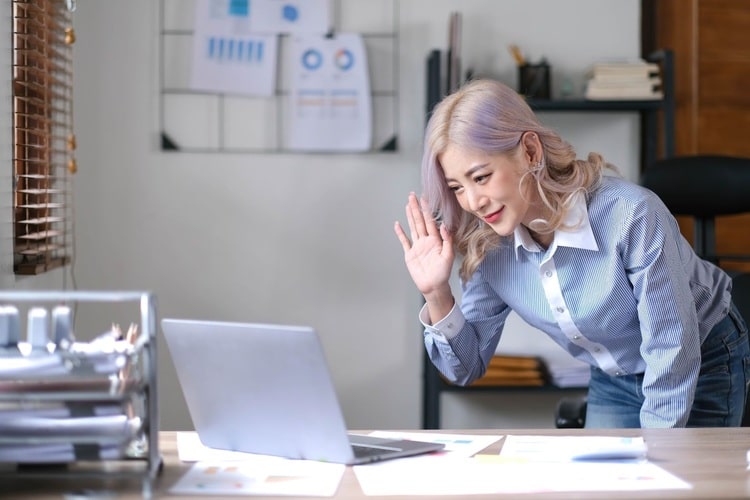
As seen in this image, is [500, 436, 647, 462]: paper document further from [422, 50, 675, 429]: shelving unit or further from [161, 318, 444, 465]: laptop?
[422, 50, 675, 429]: shelving unit

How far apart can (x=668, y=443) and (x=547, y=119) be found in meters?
2.15

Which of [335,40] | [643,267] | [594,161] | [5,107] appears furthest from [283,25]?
[643,267]

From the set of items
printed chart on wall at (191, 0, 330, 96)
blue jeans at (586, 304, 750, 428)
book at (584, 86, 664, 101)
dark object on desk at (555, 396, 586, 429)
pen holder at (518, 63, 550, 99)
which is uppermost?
printed chart on wall at (191, 0, 330, 96)

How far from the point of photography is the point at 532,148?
2.00 m

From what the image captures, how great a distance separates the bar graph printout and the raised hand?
1624 millimetres

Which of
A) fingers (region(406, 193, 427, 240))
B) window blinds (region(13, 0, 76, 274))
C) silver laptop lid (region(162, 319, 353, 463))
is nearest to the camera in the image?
silver laptop lid (region(162, 319, 353, 463))

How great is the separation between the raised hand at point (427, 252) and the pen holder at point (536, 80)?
5.04 feet

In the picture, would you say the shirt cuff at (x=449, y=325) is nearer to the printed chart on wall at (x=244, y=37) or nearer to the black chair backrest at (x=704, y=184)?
the black chair backrest at (x=704, y=184)

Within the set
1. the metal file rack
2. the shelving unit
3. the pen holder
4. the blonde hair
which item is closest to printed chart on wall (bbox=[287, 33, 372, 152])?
the shelving unit

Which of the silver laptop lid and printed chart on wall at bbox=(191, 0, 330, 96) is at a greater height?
printed chart on wall at bbox=(191, 0, 330, 96)

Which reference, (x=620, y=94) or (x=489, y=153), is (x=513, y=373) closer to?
(x=620, y=94)

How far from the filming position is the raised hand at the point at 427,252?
199 centimetres

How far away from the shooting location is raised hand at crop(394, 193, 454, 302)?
1987mm

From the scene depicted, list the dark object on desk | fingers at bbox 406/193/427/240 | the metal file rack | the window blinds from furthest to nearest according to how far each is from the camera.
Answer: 1. the window blinds
2. the dark object on desk
3. fingers at bbox 406/193/427/240
4. the metal file rack
